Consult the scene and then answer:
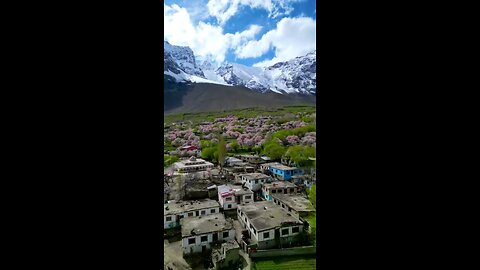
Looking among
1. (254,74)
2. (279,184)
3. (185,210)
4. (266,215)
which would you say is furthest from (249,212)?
(254,74)

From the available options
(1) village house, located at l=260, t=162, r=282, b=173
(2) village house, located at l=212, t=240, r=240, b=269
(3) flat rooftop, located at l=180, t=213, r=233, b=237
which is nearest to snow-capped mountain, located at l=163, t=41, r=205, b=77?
(1) village house, located at l=260, t=162, r=282, b=173

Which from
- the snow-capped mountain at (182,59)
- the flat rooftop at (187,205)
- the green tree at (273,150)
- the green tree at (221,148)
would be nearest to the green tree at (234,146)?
the green tree at (221,148)

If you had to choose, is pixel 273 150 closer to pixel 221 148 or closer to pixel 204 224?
pixel 221 148

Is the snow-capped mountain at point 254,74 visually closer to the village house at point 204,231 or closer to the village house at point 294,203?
the village house at point 294,203

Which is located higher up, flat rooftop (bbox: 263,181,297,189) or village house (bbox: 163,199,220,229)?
flat rooftop (bbox: 263,181,297,189)

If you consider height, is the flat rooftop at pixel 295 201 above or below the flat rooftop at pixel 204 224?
above

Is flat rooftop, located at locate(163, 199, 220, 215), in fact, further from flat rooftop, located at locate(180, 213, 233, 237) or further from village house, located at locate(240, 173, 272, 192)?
village house, located at locate(240, 173, 272, 192)

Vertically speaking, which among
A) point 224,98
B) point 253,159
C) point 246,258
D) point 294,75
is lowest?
point 246,258
